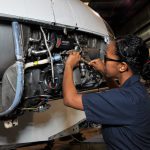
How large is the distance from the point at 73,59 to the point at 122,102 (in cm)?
41

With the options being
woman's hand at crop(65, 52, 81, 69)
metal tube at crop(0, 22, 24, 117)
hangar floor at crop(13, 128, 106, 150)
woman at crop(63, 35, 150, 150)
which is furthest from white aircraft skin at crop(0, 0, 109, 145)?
hangar floor at crop(13, 128, 106, 150)

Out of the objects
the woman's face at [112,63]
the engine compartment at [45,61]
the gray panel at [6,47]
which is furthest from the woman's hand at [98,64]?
the gray panel at [6,47]

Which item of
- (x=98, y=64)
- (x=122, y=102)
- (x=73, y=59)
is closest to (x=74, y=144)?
(x=98, y=64)

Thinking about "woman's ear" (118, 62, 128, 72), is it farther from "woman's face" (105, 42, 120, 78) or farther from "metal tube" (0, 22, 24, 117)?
"metal tube" (0, 22, 24, 117)

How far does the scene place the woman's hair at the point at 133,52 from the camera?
1.44m

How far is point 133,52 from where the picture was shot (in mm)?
1439

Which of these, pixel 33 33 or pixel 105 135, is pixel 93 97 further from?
pixel 33 33

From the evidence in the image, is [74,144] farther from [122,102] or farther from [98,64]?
[122,102]

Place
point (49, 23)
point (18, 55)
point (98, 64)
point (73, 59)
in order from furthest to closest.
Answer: point (98, 64), point (73, 59), point (49, 23), point (18, 55)

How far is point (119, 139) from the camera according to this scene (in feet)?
4.66

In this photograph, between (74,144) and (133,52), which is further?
(74,144)

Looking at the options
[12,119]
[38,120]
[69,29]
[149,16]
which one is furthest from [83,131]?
[69,29]

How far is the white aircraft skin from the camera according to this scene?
132 cm

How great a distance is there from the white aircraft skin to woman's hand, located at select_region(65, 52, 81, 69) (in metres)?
0.17
